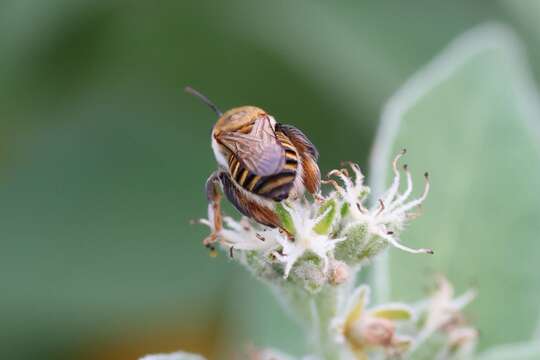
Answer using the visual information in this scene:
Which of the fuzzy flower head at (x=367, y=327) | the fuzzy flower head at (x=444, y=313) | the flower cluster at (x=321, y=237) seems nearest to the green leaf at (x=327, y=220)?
the flower cluster at (x=321, y=237)

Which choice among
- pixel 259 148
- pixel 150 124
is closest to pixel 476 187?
pixel 259 148

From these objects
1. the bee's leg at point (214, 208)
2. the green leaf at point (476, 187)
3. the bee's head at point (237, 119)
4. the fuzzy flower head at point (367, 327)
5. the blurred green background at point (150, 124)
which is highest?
the blurred green background at point (150, 124)

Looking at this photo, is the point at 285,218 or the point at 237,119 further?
the point at 237,119

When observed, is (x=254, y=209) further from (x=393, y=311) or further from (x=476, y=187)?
(x=476, y=187)

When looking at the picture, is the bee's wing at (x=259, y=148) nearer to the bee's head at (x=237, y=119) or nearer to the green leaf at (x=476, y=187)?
the bee's head at (x=237, y=119)

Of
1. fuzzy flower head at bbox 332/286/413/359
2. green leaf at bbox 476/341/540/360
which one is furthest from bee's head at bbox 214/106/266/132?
green leaf at bbox 476/341/540/360

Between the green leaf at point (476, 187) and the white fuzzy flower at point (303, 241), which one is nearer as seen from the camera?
the white fuzzy flower at point (303, 241)

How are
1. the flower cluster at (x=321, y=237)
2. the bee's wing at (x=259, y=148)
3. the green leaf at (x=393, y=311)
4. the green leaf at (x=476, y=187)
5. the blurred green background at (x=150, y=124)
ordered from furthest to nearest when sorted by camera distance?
the blurred green background at (x=150, y=124), the green leaf at (x=476, y=187), the green leaf at (x=393, y=311), the flower cluster at (x=321, y=237), the bee's wing at (x=259, y=148)
